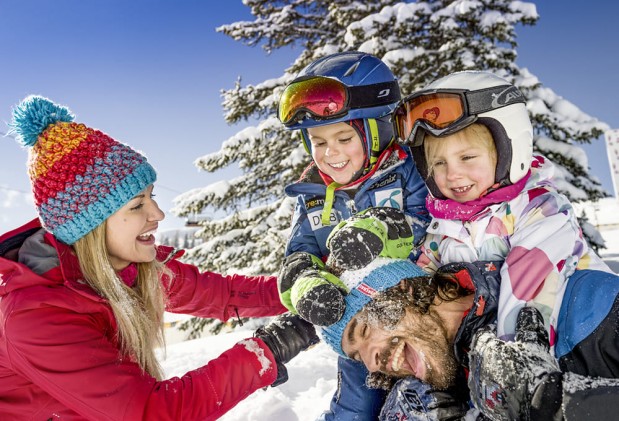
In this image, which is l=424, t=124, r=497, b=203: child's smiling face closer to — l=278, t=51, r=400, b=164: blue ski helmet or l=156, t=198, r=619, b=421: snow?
l=278, t=51, r=400, b=164: blue ski helmet

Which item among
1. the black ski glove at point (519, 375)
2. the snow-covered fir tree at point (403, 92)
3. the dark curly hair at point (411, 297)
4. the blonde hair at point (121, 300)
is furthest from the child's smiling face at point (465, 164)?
the snow-covered fir tree at point (403, 92)

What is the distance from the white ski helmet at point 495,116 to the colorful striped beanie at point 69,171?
1606 millimetres

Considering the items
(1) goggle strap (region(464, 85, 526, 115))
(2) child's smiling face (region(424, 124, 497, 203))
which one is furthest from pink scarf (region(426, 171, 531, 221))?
(1) goggle strap (region(464, 85, 526, 115))

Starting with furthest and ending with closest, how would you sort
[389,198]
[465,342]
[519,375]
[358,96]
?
[358,96] → [389,198] → [465,342] → [519,375]

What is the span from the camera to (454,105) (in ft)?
6.73

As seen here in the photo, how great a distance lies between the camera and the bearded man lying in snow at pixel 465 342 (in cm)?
139

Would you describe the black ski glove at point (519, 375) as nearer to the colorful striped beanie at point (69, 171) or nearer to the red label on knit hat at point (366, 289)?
the red label on knit hat at point (366, 289)

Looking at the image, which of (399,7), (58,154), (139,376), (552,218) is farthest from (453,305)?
(399,7)

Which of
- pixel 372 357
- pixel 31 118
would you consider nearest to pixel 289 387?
pixel 372 357

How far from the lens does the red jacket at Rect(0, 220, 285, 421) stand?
1775 millimetres

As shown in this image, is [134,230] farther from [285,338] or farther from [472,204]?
[472,204]

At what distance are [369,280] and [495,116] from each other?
1.00 metres

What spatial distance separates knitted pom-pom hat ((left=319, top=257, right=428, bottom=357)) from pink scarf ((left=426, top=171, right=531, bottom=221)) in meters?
0.32

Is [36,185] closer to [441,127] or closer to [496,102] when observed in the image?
[441,127]
